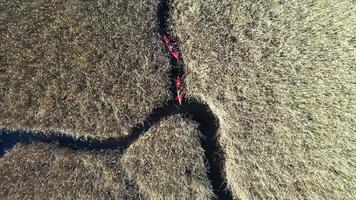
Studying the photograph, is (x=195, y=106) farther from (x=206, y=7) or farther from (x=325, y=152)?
(x=325, y=152)

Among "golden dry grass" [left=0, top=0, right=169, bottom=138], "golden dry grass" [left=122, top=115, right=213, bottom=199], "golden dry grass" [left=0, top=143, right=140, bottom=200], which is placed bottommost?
"golden dry grass" [left=0, top=143, right=140, bottom=200]

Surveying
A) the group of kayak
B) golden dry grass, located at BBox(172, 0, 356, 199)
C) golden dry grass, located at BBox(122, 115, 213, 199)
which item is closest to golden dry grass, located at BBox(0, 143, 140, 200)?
golden dry grass, located at BBox(122, 115, 213, 199)

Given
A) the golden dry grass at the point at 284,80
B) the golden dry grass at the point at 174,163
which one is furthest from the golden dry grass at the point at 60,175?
the golden dry grass at the point at 284,80

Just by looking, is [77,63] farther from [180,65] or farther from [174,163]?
[174,163]

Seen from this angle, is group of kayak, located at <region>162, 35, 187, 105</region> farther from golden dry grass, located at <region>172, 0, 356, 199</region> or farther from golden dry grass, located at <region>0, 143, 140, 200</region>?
golden dry grass, located at <region>0, 143, 140, 200</region>

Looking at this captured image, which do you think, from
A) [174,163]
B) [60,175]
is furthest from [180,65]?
[60,175]

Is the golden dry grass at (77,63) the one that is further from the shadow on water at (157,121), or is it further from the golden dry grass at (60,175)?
the golden dry grass at (60,175)
